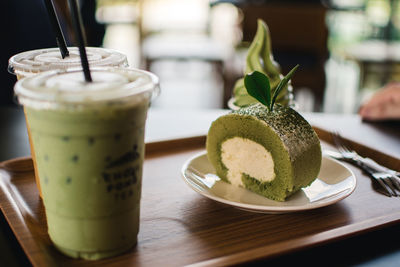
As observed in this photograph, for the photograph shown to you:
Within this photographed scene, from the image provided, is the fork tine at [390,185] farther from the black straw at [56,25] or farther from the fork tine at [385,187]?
the black straw at [56,25]

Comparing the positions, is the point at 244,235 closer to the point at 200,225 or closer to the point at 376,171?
the point at 200,225

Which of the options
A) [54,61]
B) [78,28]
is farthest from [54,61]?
[78,28]

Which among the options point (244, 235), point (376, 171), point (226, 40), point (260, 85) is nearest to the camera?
point (244, 235)

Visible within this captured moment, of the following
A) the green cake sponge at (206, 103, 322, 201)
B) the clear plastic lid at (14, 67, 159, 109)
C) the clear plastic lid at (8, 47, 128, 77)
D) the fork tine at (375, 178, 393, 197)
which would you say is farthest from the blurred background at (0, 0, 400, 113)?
the fork tine at (375, 178, 393, 197)

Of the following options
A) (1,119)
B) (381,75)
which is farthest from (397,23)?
(1,119)

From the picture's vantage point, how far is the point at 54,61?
87 cm

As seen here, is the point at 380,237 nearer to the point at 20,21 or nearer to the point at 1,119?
the point at 1,119

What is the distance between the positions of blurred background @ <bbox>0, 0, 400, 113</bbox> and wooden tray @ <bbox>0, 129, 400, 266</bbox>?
1.51m

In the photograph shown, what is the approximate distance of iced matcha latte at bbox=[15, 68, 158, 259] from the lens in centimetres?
64

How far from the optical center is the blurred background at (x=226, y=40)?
3000 mm

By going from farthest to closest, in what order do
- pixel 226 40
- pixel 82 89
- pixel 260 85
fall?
pixel 226 40
pixel 260 85
pixel 82 89

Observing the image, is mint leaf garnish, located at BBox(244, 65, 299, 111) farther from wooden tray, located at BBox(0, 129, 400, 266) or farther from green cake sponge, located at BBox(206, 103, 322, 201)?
wooden tray, located at BBox(0, 129, 400, 266)

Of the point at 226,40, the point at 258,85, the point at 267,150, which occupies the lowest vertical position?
the point at 226,40

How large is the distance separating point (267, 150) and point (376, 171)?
0.38 meters
